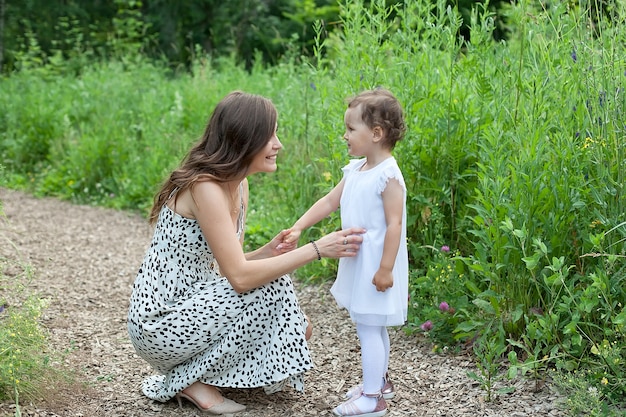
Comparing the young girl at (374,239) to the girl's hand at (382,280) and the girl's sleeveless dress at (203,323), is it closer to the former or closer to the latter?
the girl's hand at (382,280)

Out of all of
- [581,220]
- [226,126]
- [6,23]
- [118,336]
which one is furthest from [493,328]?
[6,23]

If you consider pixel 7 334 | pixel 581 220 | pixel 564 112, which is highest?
pixel 564 112

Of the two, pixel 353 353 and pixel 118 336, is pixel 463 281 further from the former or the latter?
pixel 118 336

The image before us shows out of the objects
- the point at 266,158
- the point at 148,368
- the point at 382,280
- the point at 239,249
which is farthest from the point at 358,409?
the point at 148,368

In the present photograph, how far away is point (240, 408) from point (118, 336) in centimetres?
115

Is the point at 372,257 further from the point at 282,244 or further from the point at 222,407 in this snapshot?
the point at 222,407

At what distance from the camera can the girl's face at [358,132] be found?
2.93m

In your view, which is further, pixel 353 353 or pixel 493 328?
pixel 353 353

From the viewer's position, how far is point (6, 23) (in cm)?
1473

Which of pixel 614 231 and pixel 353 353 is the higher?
pixel 614 231

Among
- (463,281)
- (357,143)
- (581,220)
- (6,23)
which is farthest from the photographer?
(6,23)

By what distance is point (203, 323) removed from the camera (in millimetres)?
2975

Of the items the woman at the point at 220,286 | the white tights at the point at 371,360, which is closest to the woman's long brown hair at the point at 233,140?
the woman at the point at 220,286

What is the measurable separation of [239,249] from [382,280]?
536 mm
